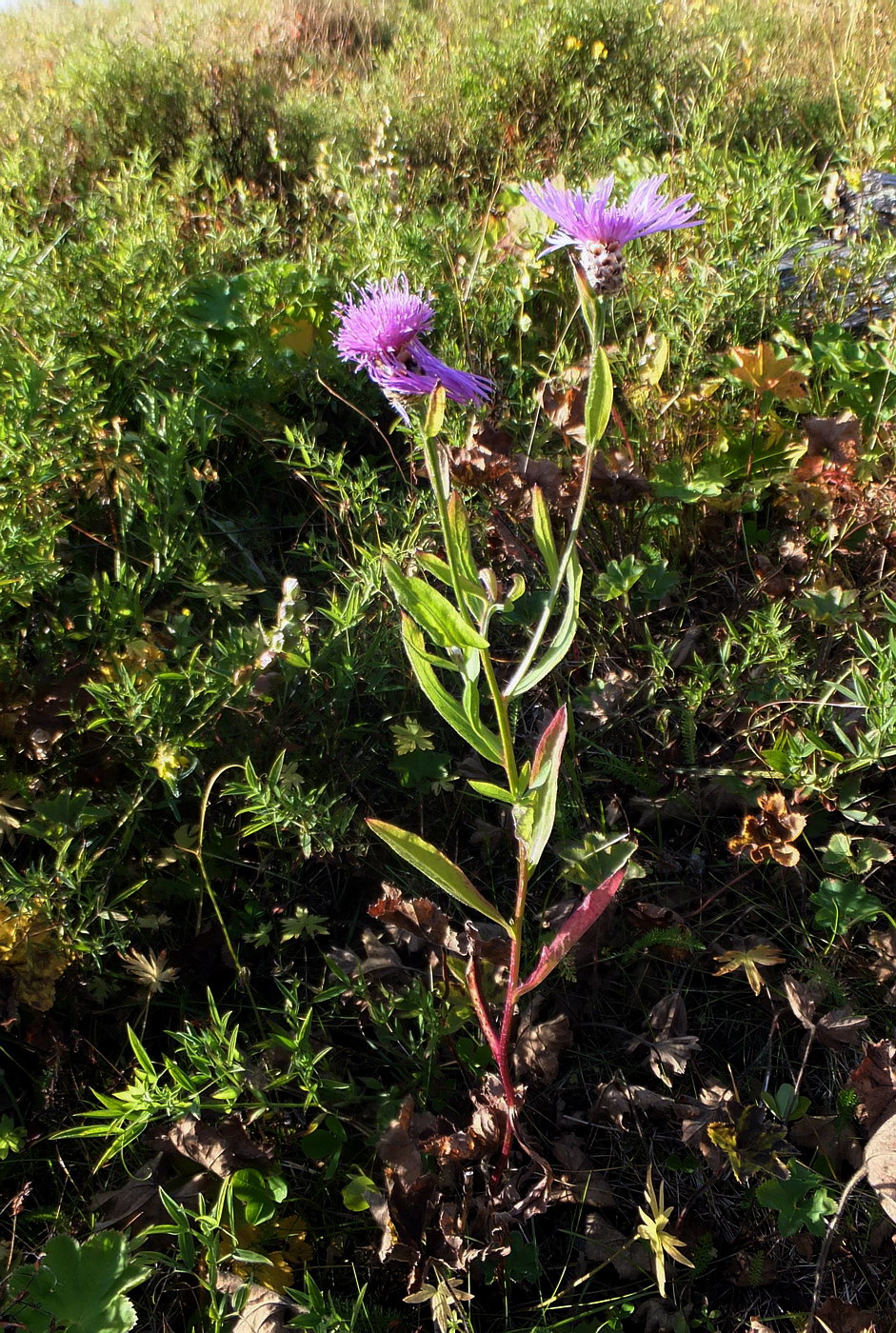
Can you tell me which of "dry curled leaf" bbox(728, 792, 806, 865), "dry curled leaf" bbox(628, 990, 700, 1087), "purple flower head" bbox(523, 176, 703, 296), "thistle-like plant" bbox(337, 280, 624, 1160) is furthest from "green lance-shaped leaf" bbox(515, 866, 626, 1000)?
"purple flower head" bbox(523, 176, 703, 296)

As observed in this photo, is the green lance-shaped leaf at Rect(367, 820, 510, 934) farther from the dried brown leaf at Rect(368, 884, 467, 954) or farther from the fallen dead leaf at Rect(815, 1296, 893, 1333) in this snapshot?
the fallen dead leaf at Rect(815, 1296, 893, 1333)

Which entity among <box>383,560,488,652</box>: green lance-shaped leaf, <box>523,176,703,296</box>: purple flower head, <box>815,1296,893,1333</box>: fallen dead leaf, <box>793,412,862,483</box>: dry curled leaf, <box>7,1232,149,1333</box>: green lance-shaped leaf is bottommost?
<box>815,1296,893,1333</box>: fallen dead leaf

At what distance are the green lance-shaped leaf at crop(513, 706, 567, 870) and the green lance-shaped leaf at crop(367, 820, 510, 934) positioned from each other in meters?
0.08

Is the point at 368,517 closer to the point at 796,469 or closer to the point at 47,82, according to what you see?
the point at 796,469

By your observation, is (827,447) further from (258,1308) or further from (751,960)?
(258,1308)

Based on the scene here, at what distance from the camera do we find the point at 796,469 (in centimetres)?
182

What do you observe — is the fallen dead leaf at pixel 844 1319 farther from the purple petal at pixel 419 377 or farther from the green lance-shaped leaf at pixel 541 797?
the purple petal at pixel 419 377

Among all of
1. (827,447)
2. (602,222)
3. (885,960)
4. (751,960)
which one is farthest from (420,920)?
(827,447)

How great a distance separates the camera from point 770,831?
4.80 ft

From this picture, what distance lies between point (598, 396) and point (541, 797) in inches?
18.3

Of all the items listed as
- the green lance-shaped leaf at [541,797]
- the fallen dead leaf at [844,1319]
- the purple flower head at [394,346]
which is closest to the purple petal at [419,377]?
the purple flower head at [394,346]

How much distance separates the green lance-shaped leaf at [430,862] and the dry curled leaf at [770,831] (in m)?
0.54

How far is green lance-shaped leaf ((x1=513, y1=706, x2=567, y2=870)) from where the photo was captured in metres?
1.05

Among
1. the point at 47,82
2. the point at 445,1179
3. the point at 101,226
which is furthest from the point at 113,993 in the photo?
the point at 47,82
